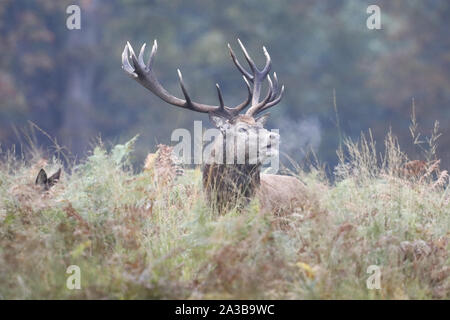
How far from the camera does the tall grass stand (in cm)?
308

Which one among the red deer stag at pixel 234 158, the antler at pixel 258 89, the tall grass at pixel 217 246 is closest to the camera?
the tall grass at pixel 217 246

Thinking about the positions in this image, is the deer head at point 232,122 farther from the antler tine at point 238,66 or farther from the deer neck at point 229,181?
the antler tine at point 238,66

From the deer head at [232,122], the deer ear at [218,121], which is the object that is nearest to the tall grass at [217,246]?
the deer head at [232,122]

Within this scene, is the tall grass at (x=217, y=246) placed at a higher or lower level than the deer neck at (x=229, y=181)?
lower

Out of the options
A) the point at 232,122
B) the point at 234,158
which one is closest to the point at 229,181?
the point at 234,158

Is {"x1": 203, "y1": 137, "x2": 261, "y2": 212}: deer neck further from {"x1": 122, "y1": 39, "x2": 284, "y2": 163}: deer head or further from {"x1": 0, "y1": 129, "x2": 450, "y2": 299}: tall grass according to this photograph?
{"x1": 0, "y1": 129, "x2": 450, "y2": 299}: tall grass

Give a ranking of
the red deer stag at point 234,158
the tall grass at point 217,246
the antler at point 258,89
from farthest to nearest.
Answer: the antler at point 258,89 < the red deer stag at point 234,158 < the tall grass at point 217,246

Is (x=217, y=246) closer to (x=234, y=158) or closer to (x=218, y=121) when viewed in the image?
(x=234, y=158)

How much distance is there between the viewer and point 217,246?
11.0 feet

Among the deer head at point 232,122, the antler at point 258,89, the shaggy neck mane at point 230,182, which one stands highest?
the antler at point 258,89

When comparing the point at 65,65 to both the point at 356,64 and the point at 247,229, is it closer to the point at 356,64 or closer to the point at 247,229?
the point at 356,64

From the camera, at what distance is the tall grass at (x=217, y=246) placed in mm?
3085

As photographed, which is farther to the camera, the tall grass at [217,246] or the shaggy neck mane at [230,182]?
the shaggy neck mane at [230,182]
